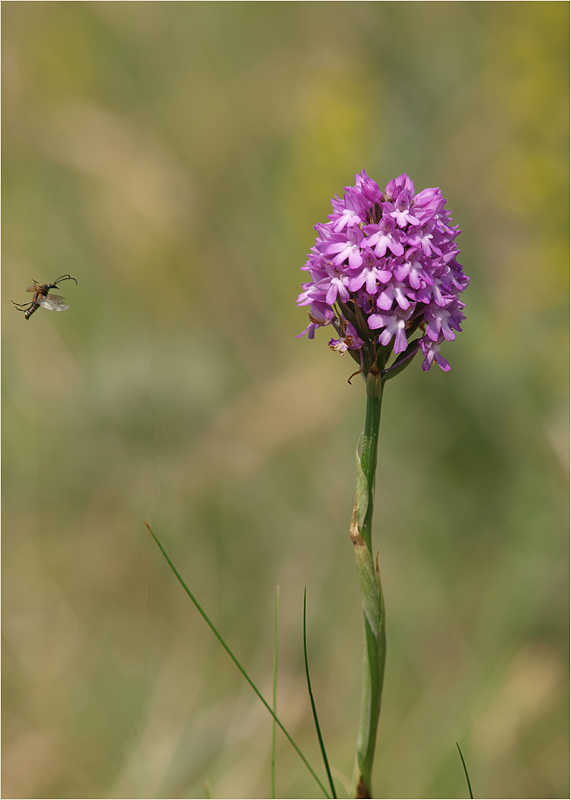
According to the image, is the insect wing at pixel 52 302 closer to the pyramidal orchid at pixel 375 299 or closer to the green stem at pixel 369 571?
the pyramidal orchid at pixel 375 299

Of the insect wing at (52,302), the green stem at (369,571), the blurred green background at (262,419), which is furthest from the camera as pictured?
the blurred green background at (262,419)

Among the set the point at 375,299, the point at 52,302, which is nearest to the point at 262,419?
the point at 52,302

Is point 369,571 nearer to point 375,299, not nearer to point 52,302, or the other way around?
point 375,299

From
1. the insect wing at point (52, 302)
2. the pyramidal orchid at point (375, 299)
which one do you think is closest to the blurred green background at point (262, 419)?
the insect wing at point (52, 302)

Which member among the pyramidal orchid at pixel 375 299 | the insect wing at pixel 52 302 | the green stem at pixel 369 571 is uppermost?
the insect wing at pixel 52 302

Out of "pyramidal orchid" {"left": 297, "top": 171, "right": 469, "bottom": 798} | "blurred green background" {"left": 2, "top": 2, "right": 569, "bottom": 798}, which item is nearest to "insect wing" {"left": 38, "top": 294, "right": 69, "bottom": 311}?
"blurred green background" {"left": 2, "top": 2, "right": 569, "bottom": 798}

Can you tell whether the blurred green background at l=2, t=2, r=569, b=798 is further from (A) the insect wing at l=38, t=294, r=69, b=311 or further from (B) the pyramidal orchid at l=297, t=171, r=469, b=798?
(B) the pyramidal orchid at l=297, t=171, r=469, b=798

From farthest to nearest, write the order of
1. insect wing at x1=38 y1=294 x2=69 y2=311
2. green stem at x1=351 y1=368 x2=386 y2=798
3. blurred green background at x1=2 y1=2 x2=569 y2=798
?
blurred green background at x1=2 y1=2 x2=569 y2=798, insect wing at x1=38 y1=294 x2=69 y2=311, green stem at x1=351 y1=368 x2=386 y2=798

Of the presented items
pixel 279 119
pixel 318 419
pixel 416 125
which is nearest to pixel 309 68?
pixel 279 119
